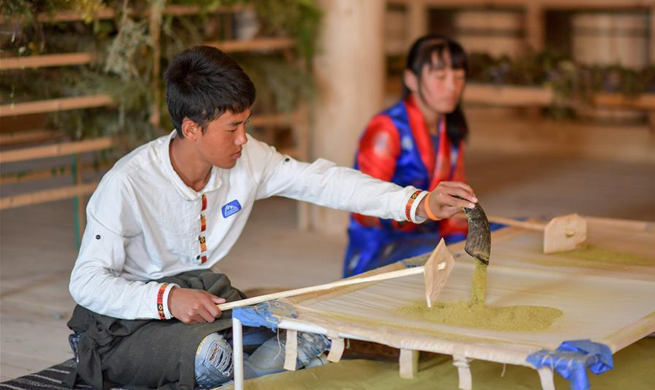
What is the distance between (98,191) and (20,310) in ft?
3.95

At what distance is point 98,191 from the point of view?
264 centimetres

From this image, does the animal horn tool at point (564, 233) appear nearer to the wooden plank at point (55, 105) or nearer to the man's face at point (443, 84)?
the man's face at point (443, 84)

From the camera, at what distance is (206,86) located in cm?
256

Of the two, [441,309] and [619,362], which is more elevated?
[441,309]

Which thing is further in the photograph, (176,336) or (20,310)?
(20,310)

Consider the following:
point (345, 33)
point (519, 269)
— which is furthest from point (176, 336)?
point (345, 33)

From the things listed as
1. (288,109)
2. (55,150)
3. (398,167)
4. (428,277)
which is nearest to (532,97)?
(288,109)

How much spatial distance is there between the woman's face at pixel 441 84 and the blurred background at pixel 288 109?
0.53 meters

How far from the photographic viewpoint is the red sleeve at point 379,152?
143 inches

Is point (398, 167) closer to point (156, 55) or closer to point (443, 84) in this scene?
point (443, 84)

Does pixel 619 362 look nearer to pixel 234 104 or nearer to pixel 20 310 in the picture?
pixel 234 104

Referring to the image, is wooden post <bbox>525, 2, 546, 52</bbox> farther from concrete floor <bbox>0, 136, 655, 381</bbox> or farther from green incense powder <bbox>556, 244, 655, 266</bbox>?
green incense powder <bbox>556, 244, 655, 266</bbox>

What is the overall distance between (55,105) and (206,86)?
1429 mm

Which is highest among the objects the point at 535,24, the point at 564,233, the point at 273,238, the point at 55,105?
the point at 535,24
